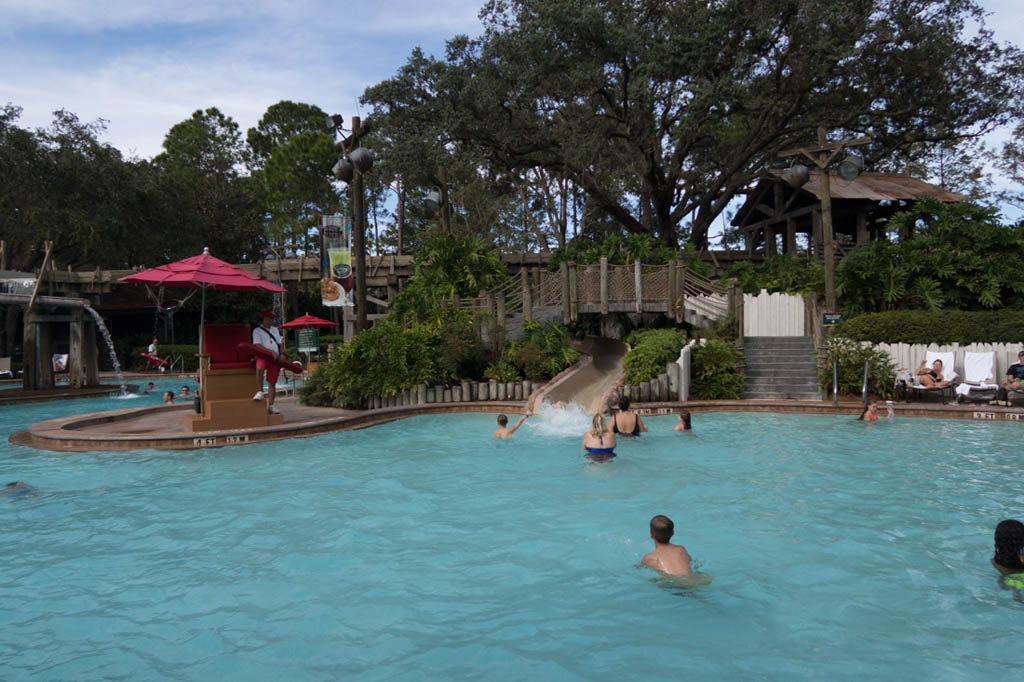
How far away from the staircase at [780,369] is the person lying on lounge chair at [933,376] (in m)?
2.17

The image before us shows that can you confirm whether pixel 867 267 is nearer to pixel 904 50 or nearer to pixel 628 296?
pixel 628 296

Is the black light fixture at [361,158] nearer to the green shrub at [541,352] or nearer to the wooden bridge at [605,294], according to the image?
the wooden bridge at [605,294]

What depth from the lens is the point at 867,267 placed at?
60.3 ft

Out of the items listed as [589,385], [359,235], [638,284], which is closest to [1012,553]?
[589,385]

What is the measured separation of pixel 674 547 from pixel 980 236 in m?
17.5

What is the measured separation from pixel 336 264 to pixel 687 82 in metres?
15.8

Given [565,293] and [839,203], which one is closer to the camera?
[565,293]

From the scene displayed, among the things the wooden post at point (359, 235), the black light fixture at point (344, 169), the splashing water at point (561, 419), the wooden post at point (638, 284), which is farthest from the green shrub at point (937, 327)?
the black light fixture at point (344, 169)

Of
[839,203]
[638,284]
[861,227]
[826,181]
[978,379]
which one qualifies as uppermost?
[839,203]

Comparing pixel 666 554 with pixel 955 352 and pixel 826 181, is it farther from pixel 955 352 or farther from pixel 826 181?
pixel 826 181

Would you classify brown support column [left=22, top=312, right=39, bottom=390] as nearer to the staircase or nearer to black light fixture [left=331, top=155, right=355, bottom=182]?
black light fixture [left=331, top=155, right=355, bottom=182]

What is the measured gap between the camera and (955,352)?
15031mm

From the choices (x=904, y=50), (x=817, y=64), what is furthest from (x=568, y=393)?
(x=904, y=50)

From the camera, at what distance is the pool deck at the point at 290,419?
36.9 ft
